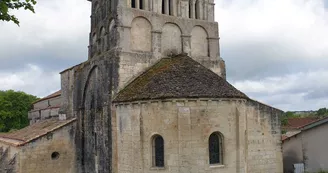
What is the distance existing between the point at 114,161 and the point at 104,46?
7189 millimetres

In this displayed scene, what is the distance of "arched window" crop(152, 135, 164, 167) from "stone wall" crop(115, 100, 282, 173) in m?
0.21

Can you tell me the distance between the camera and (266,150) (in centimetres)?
1834

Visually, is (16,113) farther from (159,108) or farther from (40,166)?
(159,108)

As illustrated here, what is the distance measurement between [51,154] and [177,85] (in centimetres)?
982

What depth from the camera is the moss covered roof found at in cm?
1498

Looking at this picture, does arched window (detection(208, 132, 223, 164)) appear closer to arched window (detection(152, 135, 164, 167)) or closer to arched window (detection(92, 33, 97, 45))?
arched window (detection(152, 135, 164, 167))

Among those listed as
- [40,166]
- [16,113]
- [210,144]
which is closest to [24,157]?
[40,166]

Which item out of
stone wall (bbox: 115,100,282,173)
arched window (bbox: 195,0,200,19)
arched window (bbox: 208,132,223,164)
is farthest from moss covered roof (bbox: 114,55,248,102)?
arched window (bbox: 195,0,200,19)

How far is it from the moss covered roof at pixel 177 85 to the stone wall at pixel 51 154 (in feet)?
20.0

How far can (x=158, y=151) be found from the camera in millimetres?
15234

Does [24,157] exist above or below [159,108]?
below

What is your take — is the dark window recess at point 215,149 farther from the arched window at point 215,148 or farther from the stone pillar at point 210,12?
the stone pillar at point 210,12

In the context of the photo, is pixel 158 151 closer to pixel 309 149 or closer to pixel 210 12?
pixel 309 149

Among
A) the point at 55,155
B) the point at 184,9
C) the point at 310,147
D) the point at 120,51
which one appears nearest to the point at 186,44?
the point at 184,9
